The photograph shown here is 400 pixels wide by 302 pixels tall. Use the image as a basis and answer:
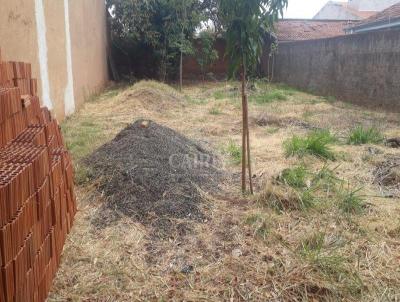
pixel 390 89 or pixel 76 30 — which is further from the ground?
pixel 76 30

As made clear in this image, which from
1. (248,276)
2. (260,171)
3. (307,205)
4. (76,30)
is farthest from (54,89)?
(248,276)

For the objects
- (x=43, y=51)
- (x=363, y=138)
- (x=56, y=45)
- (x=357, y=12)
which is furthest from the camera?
(x=357, y=12)

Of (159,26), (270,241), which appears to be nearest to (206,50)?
(159,26)

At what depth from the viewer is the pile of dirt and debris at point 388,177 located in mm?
4086

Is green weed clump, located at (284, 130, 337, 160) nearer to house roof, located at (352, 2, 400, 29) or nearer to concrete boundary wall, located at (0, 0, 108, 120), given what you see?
concrete boundary wall, located at (0, 0, 108, 120)

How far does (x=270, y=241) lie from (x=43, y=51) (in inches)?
195

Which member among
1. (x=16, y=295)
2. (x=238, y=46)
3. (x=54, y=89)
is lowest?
(x=16, y=295)

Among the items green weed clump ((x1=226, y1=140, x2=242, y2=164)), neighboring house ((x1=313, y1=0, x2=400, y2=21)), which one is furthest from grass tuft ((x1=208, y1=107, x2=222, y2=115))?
neighboring house ((x1=313, y1=0, x2=400, y2=21))

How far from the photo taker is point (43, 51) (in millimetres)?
6383

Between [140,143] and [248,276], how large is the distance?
2531 millimetres

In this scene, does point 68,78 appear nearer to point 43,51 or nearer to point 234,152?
point 43,51

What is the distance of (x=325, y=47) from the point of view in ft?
41.5

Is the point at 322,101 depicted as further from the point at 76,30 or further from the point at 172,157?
the point at 172,157

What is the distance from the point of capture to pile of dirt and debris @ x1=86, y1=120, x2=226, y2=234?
3562mm
